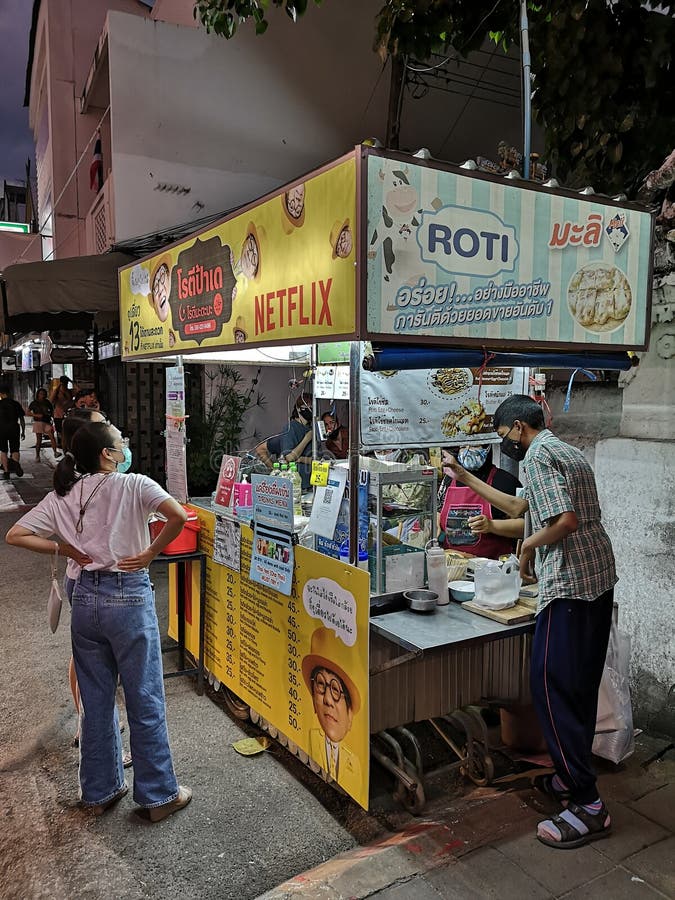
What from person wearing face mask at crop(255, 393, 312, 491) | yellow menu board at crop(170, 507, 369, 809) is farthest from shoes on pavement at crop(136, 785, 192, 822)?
person wearing face mask at crop(255, 393, 312, 491)

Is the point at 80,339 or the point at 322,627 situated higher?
the point at 80,339

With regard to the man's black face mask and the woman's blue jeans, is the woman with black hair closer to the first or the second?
the woman's blue jeans

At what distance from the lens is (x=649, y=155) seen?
15.9ft

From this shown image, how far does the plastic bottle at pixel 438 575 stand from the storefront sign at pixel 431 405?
2.39 feet

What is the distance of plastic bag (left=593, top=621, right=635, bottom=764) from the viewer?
3641mm

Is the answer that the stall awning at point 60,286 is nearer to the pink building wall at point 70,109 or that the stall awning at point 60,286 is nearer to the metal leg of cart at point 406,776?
the metal leg of cart at point 406,776

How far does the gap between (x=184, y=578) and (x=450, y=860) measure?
3.06 m

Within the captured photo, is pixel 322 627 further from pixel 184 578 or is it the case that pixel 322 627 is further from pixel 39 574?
pixel 39 574

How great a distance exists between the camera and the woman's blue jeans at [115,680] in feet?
10.9

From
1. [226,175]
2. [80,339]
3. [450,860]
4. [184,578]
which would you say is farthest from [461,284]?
[80,339]

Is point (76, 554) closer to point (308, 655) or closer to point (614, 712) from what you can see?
point (308, 655)

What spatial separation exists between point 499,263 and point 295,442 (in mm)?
4276

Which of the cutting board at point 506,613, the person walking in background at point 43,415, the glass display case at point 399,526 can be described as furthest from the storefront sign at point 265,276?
the person walking in background at point 43,415

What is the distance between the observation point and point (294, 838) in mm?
3262
